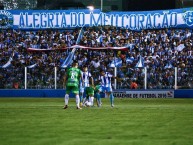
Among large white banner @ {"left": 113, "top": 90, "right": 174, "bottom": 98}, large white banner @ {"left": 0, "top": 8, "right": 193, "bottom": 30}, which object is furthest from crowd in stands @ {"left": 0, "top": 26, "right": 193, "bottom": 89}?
large white banner @ {"left": 0, "top": 8, "right": 193, "bottom": 30}

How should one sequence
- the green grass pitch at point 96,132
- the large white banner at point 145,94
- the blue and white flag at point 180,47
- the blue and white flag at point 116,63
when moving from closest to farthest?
the green grass pitch at point 96,132 → the large white banner at point 145,94 → the blue and white flag at point 116,63 → the blue and white flag at point 180,47

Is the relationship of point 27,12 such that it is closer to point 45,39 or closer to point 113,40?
point 45,39

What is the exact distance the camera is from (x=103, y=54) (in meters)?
43.8

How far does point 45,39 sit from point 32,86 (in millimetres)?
5841

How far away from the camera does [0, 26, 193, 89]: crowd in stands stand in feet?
132

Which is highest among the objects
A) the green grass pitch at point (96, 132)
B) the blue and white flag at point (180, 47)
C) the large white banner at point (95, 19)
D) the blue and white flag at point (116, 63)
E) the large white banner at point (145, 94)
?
the large white banner at point (95, 19)

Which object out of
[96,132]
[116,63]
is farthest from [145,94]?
[96,132]

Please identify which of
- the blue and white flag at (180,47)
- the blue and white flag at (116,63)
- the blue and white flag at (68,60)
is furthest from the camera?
the blue and white flag at (68,60)

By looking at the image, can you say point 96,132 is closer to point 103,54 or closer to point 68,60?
point 68,60

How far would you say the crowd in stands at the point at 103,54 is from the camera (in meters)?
40.3

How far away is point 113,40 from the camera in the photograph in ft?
147

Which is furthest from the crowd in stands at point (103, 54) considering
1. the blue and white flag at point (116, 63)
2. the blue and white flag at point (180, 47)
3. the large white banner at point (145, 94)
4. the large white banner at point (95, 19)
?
the large white banner at point (95, 19)

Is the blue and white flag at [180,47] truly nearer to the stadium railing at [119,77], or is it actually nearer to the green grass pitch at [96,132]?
the stadium railing at [119,77]

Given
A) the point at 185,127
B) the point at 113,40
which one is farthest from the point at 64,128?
the point at 113,40
